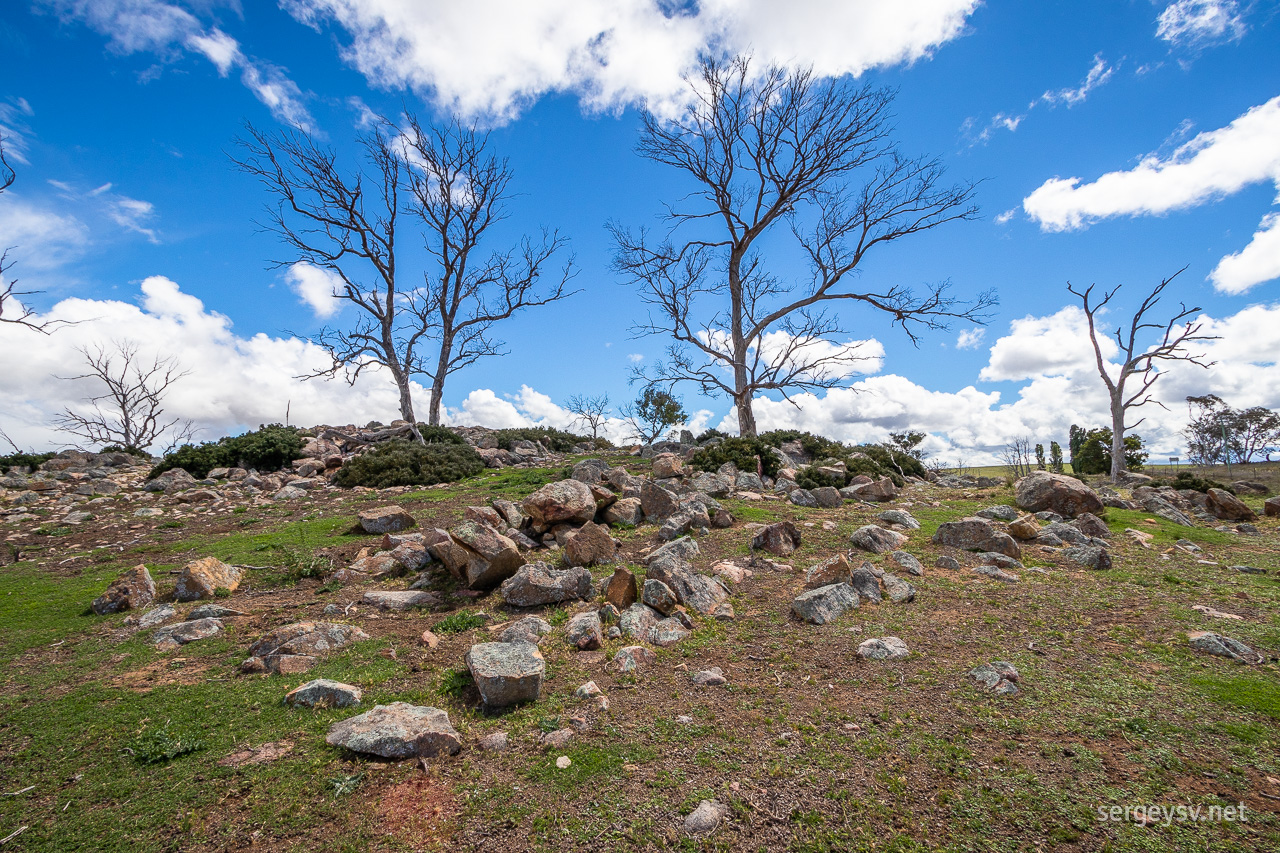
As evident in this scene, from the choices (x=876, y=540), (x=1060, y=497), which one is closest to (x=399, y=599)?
(x=876, y=540)

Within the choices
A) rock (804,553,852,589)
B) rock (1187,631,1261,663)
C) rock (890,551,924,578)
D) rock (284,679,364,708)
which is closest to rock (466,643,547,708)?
rock (284,679,364,708)

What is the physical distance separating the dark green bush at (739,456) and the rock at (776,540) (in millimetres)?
6657

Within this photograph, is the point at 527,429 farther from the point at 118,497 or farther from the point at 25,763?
the point at 25,763

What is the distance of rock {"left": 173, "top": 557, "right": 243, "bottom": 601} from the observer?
624 cm

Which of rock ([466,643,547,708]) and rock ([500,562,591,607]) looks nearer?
rock ([466,643,547,708])

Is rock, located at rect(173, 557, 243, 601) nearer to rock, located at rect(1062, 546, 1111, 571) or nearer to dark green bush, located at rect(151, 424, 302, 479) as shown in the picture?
rock, located at rect(1062, 546, 1111, 571)

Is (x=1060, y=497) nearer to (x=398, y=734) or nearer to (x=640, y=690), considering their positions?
(x=640, y=690)

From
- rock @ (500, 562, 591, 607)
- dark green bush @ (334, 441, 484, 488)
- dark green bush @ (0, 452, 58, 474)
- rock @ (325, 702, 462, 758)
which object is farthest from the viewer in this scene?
dark green bush @ (0, 452, 58, 474)

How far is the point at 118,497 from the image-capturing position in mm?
12742

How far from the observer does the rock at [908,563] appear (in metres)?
6.61

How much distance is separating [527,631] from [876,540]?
5016mm

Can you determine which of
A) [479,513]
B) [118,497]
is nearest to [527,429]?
[118,497]

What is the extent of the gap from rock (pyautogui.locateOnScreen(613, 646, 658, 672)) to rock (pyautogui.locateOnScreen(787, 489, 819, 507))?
24.6ft

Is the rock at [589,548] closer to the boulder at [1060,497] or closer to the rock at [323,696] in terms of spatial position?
the rock at [323,696]
